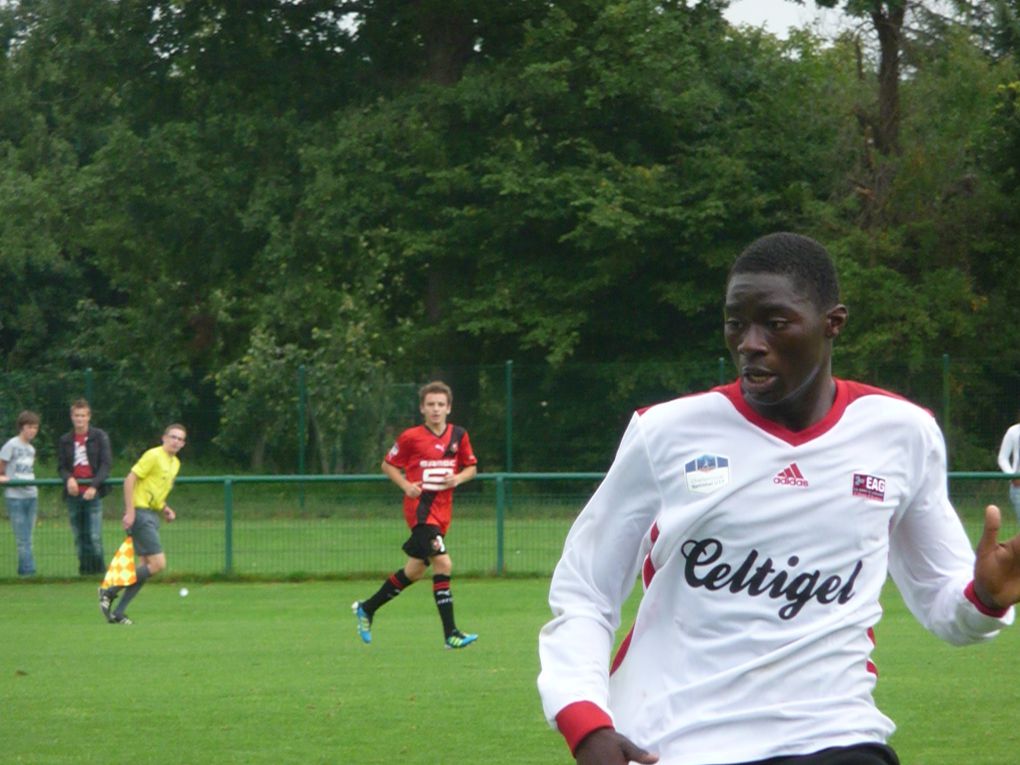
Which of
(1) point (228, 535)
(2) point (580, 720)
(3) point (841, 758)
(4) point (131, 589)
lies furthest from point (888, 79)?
(2) point (580, 720)

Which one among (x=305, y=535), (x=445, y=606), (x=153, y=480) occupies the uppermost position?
(x=153, y=480)

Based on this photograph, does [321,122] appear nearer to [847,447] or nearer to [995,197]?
[995,197]

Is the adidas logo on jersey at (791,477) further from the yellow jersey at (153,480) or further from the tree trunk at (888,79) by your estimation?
the tree trunk at (888,79)

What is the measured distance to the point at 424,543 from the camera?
1337 cm

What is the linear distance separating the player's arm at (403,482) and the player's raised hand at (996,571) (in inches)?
409

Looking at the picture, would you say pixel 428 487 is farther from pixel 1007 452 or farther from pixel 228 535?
pixel 1007 452

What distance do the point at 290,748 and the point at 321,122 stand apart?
25510mm

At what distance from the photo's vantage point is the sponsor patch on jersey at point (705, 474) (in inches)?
126

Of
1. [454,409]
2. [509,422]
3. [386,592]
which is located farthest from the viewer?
[454,409]

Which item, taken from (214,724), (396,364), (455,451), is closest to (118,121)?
(396,364)

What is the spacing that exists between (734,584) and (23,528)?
58.9ft

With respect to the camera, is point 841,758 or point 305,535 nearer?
point 841,758

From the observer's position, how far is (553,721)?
122 inches

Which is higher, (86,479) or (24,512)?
(86,479)
